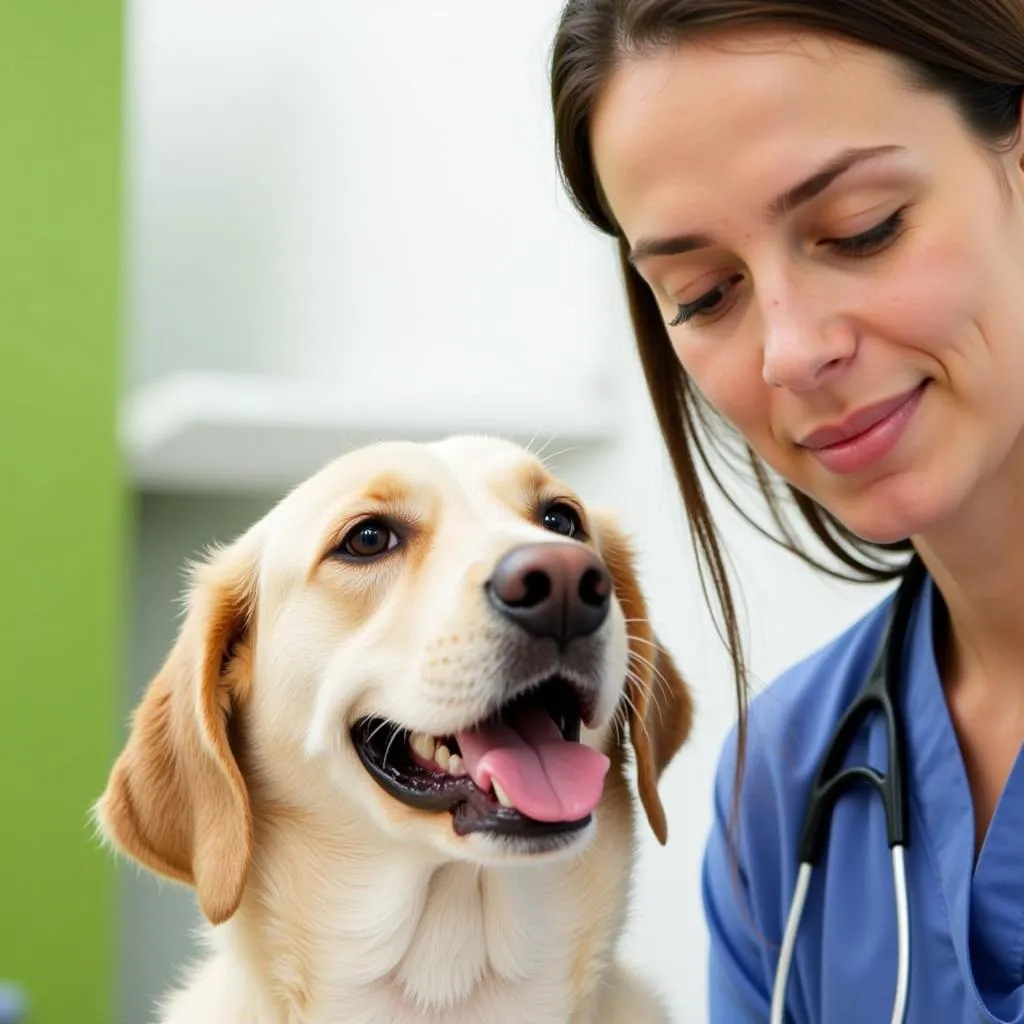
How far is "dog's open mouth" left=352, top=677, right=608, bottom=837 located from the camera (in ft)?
4.27

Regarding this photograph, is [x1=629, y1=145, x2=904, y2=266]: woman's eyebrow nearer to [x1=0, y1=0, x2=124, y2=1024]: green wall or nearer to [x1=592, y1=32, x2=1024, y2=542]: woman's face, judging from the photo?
[x1=592, y1=32, x2=1024, y2=542]: woman's face

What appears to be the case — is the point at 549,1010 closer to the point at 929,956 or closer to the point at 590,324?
the point at 929,956

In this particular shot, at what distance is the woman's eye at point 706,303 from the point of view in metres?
1.37

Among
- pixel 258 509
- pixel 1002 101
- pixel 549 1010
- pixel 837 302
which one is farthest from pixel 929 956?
pixel 258 509

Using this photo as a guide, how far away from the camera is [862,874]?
157cm

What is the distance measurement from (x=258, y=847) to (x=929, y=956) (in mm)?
741

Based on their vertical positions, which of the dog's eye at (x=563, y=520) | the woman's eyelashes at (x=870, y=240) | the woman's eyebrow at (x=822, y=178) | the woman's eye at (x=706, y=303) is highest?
the woman's eyebrow at (x=822, y=178)

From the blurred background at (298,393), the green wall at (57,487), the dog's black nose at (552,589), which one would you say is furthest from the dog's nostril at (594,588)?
the green wall at (57,487)

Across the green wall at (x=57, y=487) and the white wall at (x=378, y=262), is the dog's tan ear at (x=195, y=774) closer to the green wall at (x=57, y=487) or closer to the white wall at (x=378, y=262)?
the white wall at (x=378, y=262)

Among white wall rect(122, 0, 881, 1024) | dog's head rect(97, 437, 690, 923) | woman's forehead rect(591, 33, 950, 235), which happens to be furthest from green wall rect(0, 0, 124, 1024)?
woman's forehead rect(591, 33, 950, 235)

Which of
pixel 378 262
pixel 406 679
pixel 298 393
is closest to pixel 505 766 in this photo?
pixel 406 679

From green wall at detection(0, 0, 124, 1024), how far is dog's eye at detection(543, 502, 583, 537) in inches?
68.8

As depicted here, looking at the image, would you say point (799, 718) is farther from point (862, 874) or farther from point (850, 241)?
point (850, 241)

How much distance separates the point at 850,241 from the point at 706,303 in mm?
183
